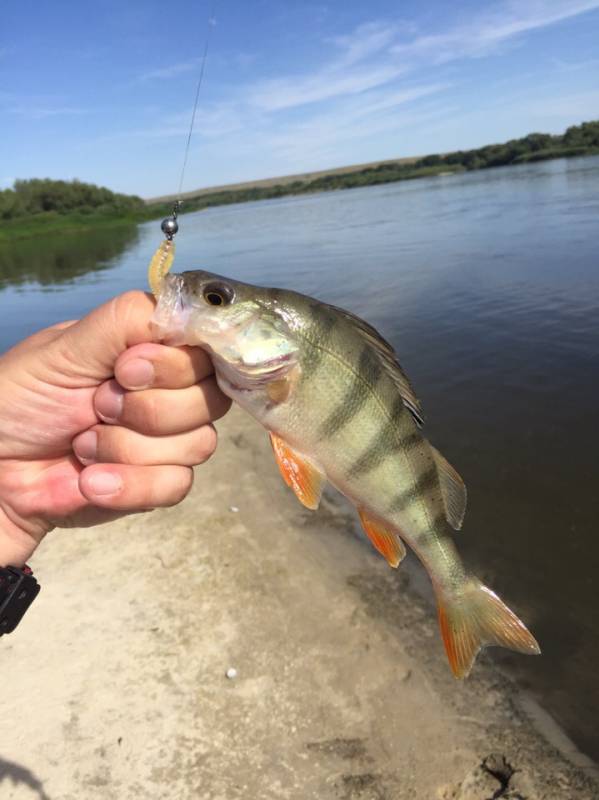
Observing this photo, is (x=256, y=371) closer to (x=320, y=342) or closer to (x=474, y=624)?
(x=320, y=342)

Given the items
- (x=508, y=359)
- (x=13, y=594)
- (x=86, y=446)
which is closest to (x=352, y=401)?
(x=86, y=446)

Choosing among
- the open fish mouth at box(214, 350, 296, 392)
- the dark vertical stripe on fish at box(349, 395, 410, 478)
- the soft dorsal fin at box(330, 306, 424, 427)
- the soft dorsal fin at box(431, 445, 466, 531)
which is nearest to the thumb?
the open fish mouth at box(214, 350, 296, 392)

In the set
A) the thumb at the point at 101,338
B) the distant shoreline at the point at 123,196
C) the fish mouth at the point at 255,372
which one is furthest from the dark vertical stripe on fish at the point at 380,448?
the distant shoreline at the point at 123,196

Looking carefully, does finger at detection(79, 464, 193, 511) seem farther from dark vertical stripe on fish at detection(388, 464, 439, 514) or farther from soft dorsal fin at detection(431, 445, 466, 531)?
soft dorsal fin at detection(431, 445, 466, 531)

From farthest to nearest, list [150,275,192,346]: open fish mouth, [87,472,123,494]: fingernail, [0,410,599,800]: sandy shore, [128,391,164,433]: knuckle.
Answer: [0,410,599,800]: sandy shore, [87,472,123,494]: fingernail, [128,391,164,433]: knuckle, [150,275,192,346]: open fish mouth

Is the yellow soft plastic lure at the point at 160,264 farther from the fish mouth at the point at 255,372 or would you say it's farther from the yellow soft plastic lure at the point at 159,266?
the fish mouth at the point at 255,372

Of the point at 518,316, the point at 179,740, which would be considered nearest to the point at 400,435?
the point at 179,740
